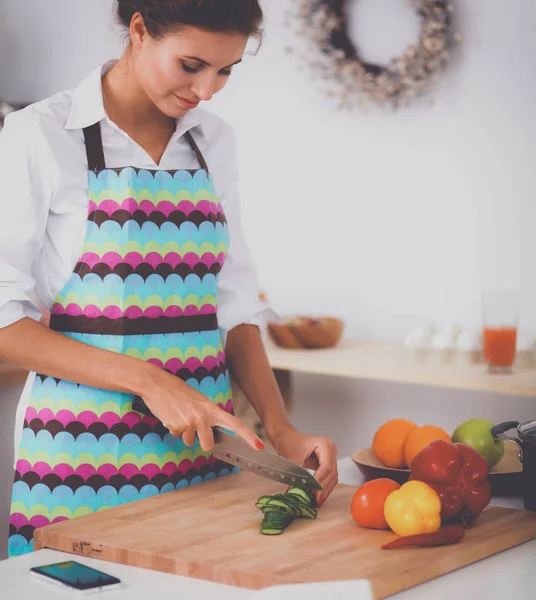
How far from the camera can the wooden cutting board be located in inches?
41.8

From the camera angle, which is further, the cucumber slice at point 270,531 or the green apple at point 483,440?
the green apple at point 483,440

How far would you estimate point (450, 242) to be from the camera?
121 inches

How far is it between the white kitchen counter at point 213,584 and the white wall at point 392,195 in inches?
67.7

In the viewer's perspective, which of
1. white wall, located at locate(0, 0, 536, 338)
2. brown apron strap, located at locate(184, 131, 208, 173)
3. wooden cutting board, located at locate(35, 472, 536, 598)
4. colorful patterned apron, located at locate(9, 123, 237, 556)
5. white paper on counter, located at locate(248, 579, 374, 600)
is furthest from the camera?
white wall, located at locate(0, 0, 536, 338)

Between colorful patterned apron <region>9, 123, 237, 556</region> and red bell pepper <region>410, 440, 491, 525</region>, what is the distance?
0.45m

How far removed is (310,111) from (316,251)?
0.52 meters

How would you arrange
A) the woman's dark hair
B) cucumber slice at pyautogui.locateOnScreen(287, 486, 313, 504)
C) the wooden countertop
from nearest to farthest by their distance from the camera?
cucumber slice at pyautogui.locateOnScreen(287, 486, 313, 504) < the woman's dark hair < the wooden countertop

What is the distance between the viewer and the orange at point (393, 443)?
154 cm

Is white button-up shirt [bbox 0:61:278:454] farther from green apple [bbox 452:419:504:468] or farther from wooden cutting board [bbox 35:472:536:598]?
green apple [bbox 452:419:504:468]

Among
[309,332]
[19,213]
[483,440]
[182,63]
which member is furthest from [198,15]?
[309,332]

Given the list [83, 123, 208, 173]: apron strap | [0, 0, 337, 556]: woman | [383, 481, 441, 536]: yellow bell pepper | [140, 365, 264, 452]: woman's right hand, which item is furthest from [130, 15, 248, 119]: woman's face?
[383, 481, 441, 536]: yellow bell pepper

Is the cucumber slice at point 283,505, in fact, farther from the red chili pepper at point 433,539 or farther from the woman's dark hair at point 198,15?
the woman's dark hair at point 198,15

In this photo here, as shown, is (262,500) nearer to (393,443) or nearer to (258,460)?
(258,460)

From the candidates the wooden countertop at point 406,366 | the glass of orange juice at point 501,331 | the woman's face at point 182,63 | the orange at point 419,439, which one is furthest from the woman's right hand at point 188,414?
the glass of orange juice at point 501,331
